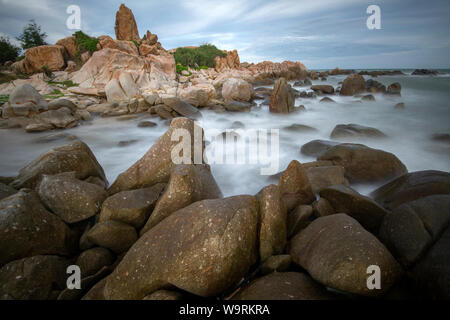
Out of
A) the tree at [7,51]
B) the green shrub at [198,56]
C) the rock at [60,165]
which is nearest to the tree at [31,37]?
the tree at [7,51]

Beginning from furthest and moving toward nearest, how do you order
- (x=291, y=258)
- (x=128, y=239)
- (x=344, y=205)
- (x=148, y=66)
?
(x=148, y=66)
(x=344, y=205)
(x=128, y=239)
(x=291, y=258)

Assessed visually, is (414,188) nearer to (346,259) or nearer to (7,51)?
Result: (346,259)

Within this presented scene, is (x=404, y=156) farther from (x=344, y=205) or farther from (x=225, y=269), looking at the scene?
(x=225, y=269)

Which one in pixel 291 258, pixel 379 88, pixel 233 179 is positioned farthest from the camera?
pixel 379 88

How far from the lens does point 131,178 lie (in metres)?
3.21

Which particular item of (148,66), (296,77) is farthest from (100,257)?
(296,77)

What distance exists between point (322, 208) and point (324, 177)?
3.34 ft

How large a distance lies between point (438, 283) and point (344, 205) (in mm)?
1173

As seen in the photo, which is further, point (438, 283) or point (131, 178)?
point (131, 178)

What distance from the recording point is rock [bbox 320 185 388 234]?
265cm

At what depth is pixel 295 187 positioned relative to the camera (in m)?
3.06

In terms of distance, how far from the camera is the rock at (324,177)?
356cm

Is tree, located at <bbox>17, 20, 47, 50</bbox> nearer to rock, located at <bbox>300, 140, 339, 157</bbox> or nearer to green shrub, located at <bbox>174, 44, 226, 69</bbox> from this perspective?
green shrub, located at <bbox>174, 44, 226, 69</bbox>

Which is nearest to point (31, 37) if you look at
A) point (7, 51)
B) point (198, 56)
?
point (7, 51)
